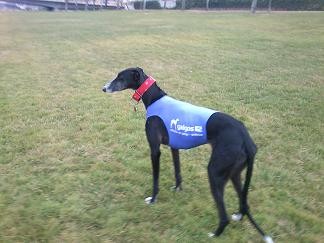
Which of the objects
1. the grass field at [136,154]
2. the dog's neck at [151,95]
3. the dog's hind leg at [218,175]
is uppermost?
the dog's neck at [151,95]

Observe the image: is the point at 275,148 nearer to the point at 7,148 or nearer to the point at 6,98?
the point at 7,148

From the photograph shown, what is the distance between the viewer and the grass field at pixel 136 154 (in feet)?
15.0

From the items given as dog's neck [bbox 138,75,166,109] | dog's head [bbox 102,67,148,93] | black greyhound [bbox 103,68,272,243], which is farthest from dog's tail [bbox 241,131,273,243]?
dog's head [bbox 102,67,148,93]

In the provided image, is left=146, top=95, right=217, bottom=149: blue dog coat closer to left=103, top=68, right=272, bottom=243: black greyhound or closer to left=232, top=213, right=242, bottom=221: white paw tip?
left=103, top=68, right=272, bottom=243: black greyhound

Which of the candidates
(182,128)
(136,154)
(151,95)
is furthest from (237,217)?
(136,154)

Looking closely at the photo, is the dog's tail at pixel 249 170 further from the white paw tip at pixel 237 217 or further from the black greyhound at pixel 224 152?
the white paw tip at pixel 237 217

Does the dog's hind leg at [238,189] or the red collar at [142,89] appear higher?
the red collar at [142,89]

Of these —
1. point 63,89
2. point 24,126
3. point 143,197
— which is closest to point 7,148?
point 24,126

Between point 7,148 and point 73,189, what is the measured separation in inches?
77.1

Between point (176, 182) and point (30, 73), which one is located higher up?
point (176, 182)

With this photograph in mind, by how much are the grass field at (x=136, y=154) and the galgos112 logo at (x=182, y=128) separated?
1.01 meters

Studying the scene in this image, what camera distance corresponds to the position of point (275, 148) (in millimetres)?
6742

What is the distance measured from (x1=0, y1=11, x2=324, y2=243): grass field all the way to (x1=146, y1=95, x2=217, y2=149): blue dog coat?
91cm

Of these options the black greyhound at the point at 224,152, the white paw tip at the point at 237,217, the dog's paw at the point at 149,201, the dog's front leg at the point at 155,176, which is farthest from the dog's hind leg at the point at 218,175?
the dog's paw at the point at 149,201
